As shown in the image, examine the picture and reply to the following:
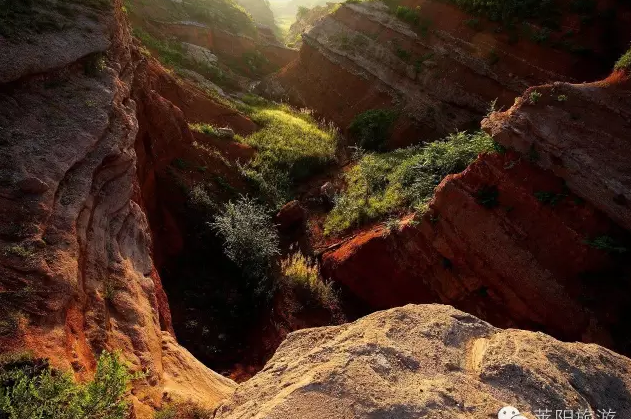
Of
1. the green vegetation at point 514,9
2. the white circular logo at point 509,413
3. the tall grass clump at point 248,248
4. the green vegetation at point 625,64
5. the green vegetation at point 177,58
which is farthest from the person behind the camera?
the green vegetation at point 177,58

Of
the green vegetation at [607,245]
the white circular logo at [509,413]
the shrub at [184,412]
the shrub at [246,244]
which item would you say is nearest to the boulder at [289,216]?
the shrub at [246,244]

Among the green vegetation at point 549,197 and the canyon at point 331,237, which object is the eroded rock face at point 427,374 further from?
the green vegetation at point 549,197

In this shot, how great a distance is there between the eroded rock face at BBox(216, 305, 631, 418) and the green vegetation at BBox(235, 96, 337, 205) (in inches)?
351

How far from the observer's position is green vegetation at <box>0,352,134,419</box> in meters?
2.81

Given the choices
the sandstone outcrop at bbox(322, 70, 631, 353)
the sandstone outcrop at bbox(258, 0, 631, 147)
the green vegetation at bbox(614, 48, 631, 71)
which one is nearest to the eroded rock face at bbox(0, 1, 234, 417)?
the sandstone outcrop at bbox(322, 70, 631, 353)

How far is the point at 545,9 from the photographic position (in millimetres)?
15398

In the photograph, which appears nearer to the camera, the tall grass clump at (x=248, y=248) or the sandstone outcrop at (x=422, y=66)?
the tall grass clump at (x=248, y=248)

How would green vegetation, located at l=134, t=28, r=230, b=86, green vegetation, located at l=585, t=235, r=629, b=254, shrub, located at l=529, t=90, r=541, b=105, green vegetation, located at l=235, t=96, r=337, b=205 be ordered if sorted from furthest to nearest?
green vegetation, located at l=134, t=28, r=230, b=86 → green vegetation, located at l=235, t=96, r=337, b=205 → shrub, located at l=529, t=90, r=541, b=105 → green vegetation, located at l=585, t=235, r=629, b=254

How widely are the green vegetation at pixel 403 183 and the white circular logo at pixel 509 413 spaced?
6.95m

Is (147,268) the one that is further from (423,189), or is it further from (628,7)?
(628,7)

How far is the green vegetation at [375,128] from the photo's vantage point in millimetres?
17594

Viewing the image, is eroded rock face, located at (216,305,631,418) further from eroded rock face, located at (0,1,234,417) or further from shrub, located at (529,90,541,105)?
shrub, located at (529,90,541,105)

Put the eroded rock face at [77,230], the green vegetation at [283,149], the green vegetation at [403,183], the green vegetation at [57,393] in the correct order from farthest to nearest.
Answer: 1. the green vegetation at [283,149]
2. the green vegetation at [403,183]
3. the eroded rock face at [77,230]
4. the green vegetation at [57,393]

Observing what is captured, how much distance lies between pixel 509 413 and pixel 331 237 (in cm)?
834
